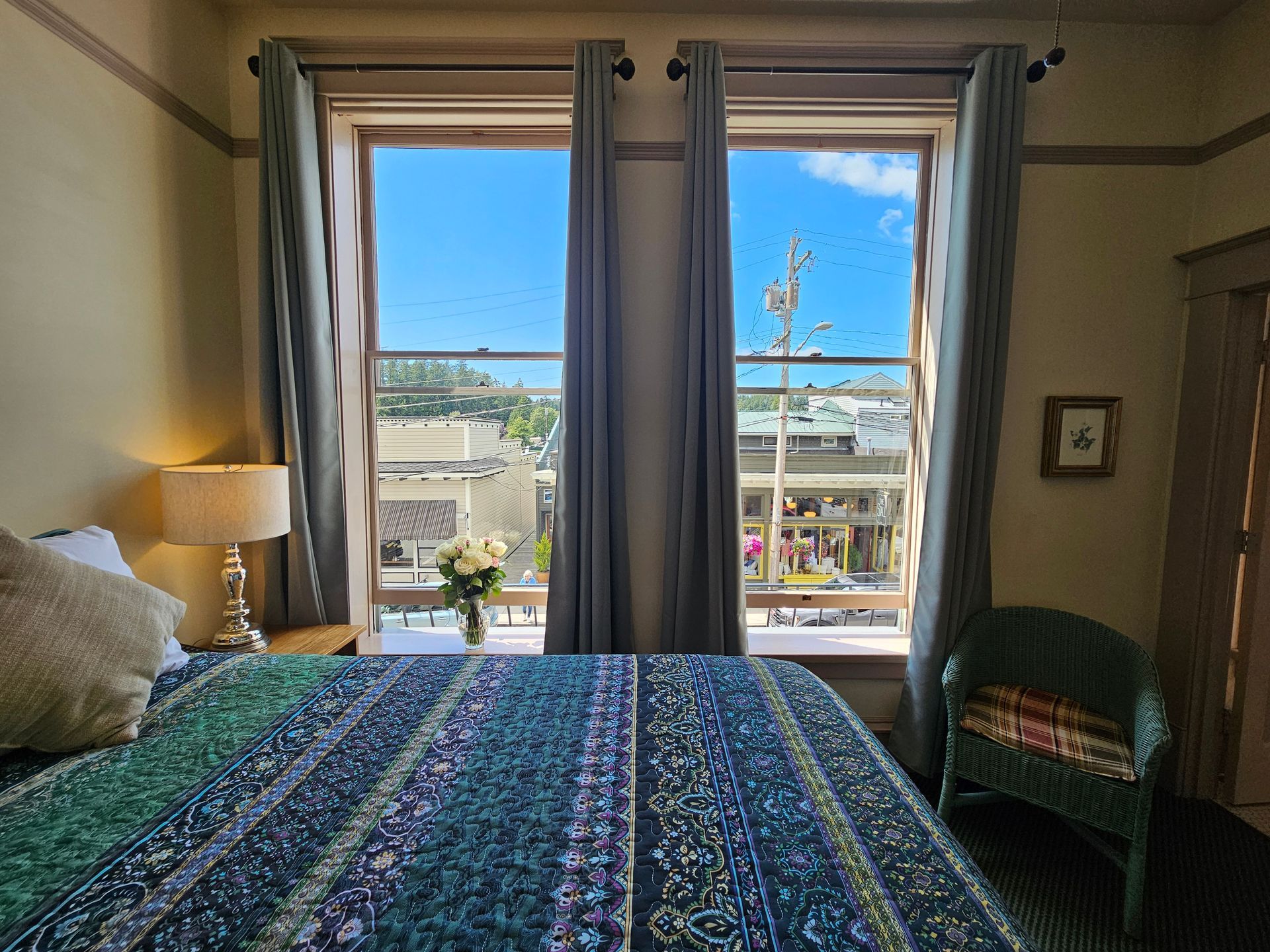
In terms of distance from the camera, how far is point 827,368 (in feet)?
7.91

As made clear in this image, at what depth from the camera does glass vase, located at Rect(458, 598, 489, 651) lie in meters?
2.14

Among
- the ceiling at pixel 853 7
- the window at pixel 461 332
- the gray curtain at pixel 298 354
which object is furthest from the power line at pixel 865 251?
the gray curtain at pixel 298 354

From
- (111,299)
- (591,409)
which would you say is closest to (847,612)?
(591,409)

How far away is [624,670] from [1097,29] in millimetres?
3019

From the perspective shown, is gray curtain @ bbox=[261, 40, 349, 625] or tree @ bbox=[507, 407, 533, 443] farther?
tree @ bbox=[507, 407, 533, 443]

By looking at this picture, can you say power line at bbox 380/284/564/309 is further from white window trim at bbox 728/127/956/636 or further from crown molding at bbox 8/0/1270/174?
white window trim at bbox 728/127/956/636

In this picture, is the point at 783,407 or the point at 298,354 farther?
the point at 783,407

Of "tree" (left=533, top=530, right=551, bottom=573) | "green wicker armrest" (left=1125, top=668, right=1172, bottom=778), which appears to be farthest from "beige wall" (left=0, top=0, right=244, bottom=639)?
"green wicker armrest" (left=1125, top=668, right=1172, bottom=778)

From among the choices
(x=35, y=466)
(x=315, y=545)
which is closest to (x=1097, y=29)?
(x=315, y=545)

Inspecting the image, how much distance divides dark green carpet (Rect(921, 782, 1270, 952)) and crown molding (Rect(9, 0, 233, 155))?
3806mm

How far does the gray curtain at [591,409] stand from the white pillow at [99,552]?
114 centimetres

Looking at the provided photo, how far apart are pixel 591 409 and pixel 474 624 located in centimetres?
100

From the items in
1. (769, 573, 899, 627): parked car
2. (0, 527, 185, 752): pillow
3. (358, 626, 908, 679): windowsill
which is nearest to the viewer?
(0, 527, 185, 752): pillow

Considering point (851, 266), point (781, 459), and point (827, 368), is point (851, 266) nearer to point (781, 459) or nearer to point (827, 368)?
point (827, 368)
